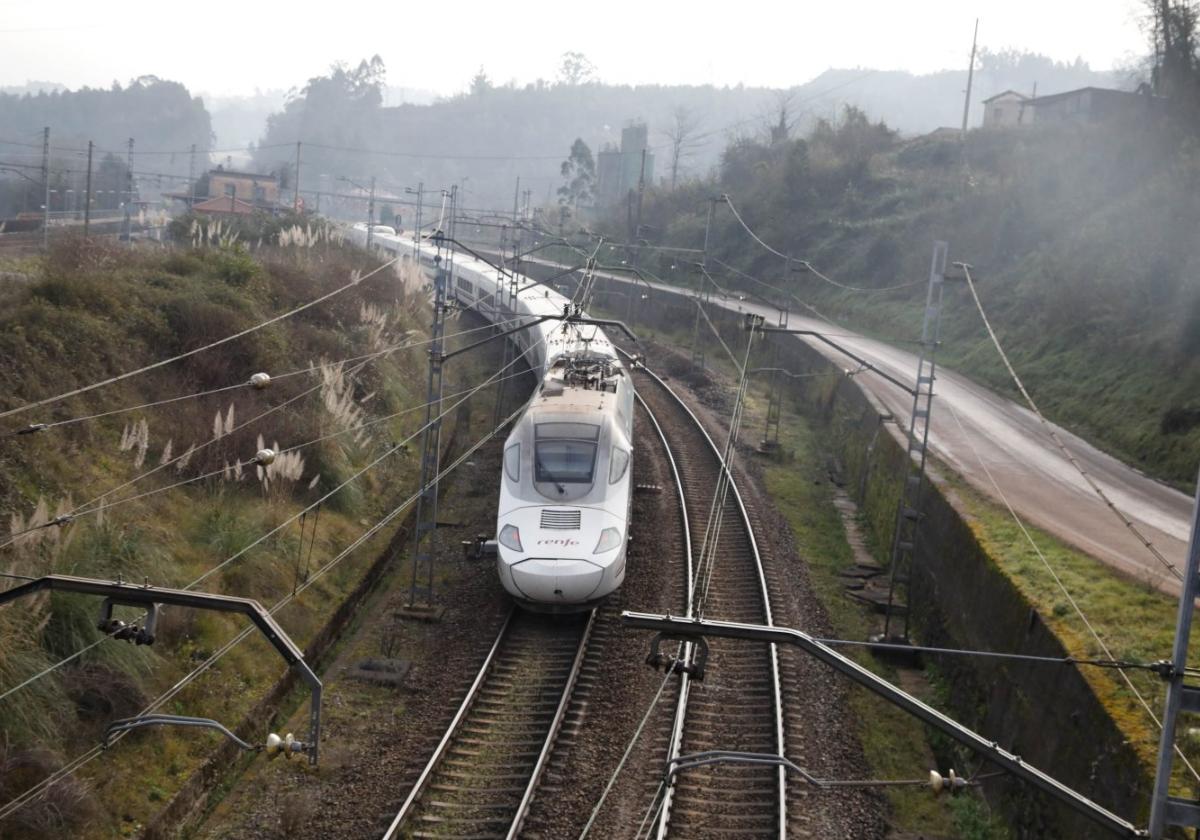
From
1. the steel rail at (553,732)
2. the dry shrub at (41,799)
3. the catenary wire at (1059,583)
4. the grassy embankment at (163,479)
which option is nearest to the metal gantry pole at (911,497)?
the catenary wire at (1059,583)

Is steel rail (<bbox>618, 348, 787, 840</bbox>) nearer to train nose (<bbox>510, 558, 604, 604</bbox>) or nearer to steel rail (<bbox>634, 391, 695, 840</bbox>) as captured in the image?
steel rail (<bbox>634, 391, 695, 840</bbox>)

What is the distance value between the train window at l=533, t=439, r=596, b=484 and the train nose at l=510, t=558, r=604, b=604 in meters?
1.49

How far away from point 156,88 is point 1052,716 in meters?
158

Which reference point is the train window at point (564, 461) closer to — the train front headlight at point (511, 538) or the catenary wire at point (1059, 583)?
the train front headlight at point (511, 538)

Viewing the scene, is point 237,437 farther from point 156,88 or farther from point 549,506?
point 156,88

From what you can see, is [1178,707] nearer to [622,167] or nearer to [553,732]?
[553,732]

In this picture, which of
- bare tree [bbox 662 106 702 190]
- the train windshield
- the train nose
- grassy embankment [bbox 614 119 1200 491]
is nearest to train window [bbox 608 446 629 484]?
the train windshield

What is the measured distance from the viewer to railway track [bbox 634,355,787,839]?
10.8 meters

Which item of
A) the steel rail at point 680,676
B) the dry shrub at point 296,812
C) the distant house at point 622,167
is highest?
the distant house at point 622,167

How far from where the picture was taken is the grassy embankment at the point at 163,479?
10656 mm

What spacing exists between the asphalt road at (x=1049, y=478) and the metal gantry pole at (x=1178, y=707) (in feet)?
26.3

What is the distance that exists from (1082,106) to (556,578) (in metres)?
52.1

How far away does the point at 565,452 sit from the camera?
15.9 meters

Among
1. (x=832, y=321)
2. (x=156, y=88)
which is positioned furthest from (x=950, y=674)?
(x=156, y=88)
